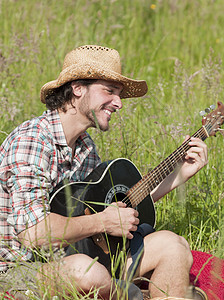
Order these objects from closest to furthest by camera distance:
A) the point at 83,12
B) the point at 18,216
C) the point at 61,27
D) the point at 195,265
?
the point at 18,216, the point at 195,265, the point at 61,27, the point at 83,12

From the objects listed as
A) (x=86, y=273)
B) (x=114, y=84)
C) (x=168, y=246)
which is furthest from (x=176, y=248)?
(x=114, y=84)

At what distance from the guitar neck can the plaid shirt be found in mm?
356

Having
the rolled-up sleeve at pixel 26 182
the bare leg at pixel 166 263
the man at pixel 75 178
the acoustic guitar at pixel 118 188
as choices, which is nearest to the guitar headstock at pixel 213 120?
the acoustic guitar at pixel 118 188

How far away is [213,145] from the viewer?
463cm

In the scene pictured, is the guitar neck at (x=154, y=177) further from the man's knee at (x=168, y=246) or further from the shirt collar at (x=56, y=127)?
the shirt collar at (x=56, y=127)

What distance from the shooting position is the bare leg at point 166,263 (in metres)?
3.16

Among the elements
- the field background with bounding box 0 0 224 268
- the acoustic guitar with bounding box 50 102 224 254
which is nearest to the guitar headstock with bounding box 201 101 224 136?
the acoustic guitar with bounding box 50 102 224 254

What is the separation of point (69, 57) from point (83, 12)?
3.86 metres

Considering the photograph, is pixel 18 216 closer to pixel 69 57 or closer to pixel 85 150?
pixel 85 150

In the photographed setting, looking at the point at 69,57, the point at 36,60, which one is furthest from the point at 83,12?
the point at 69,57

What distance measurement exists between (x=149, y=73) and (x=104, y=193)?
3.52 meters

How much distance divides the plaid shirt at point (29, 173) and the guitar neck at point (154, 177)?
356mm

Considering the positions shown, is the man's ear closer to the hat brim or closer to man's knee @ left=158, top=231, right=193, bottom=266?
the hat brim

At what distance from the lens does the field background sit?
4.19m
